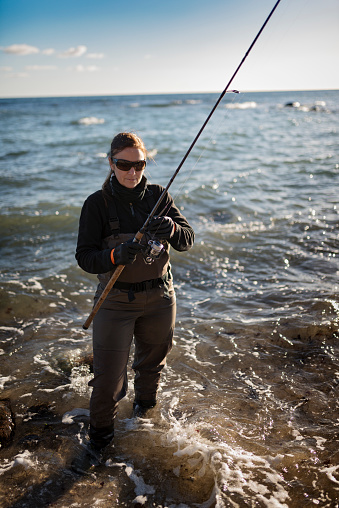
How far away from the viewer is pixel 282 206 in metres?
10.3

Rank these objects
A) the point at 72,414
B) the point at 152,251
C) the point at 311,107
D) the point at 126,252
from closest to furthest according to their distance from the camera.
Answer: the point at 126,252, the point at 152,251, the point at 72,414, the point at 311,107

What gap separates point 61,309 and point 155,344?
2942mm

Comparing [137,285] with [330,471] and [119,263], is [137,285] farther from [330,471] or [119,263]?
[330,471]

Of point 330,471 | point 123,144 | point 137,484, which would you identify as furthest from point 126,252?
point 330,471

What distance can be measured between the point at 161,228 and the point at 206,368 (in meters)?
2.20

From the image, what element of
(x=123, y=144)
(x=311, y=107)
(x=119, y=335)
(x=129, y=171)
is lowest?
(x=119, y=335)

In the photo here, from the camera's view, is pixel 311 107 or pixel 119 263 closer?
pixel 119 263

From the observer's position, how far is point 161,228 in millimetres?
3111

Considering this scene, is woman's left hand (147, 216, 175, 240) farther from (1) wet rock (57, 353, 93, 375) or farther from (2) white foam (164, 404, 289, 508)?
(1) wet rock (57, 353, 93, 375)

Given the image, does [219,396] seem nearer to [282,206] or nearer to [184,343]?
[184,343]

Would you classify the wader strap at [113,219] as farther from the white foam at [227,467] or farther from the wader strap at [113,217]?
the white foam at [227,467]

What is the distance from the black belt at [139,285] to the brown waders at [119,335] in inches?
0.6

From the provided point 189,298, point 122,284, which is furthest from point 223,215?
point 122,284

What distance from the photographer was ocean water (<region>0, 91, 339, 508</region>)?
3105mm
